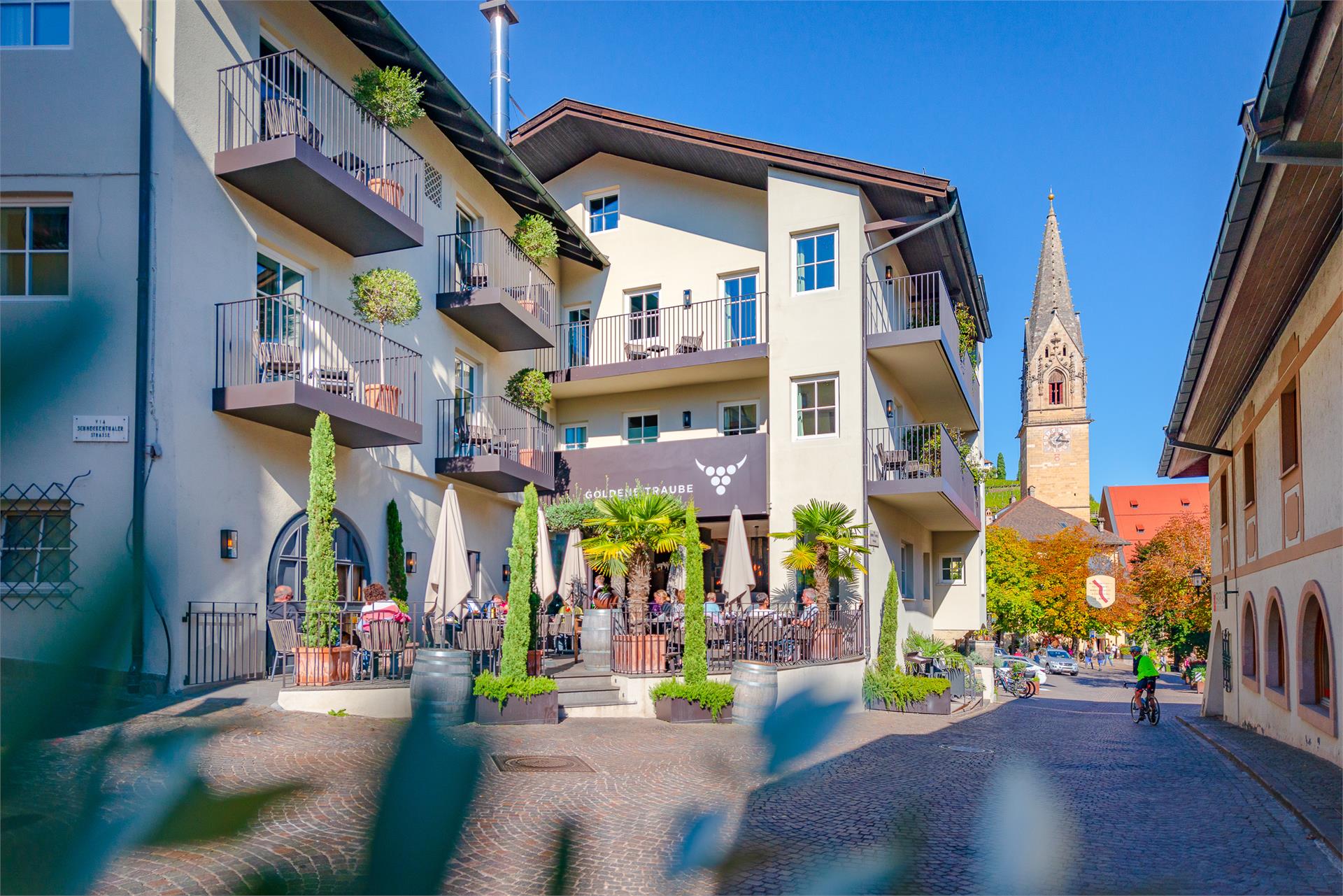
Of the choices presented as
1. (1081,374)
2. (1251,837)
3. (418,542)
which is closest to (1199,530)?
(418,542)

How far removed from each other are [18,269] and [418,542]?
18.7 meters

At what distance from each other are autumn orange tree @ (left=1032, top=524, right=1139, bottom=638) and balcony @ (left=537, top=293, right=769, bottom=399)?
1628 inches

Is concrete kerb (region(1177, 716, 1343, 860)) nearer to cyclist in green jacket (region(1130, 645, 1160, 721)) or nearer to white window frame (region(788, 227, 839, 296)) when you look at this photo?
cyclist in green jacket (region(1130, 645, 1160, 721))

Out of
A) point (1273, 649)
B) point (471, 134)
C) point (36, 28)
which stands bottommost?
point (1273, 649)

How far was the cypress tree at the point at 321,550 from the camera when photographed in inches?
508

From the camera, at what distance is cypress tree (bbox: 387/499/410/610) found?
17.4m

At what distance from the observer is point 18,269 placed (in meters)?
0.69

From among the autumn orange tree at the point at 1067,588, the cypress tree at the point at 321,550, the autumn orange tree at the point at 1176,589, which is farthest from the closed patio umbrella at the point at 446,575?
the autumn orange tree at the point at 1067,588

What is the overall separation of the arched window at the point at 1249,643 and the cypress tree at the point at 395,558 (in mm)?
14879

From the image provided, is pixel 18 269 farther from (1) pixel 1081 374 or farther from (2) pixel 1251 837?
(1) pixel 1081 374

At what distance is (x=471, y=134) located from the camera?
64.5 ft

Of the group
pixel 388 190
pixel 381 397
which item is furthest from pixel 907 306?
pixel 381 397

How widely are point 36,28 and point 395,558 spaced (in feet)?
55.4

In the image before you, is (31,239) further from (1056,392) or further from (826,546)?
(1056,392)
